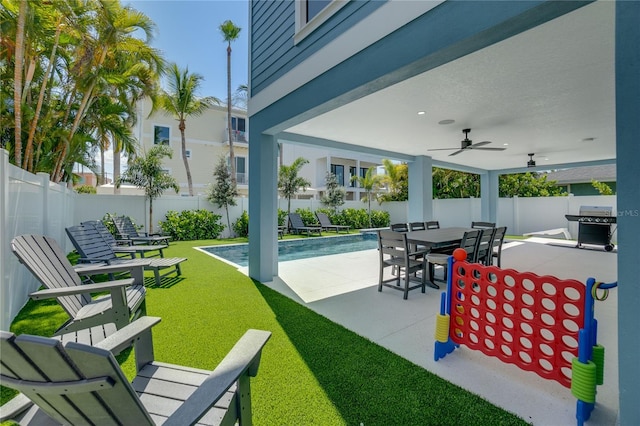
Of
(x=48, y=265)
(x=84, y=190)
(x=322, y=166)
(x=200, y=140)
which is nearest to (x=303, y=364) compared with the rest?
(x=48, y=265)

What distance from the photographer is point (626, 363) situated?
1.78 meters

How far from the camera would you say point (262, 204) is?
557cm

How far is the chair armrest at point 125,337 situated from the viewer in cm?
163

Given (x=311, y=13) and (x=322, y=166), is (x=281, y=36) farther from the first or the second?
(x=322, y=166)

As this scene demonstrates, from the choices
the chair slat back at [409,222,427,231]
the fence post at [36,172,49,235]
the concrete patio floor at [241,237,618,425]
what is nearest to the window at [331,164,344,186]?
the concrete patio floor at [241,237,618,425]

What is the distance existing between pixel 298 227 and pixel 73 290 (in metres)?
11.3

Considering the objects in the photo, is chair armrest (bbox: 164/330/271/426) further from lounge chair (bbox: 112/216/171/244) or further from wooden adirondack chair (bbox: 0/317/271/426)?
lounge chair (bbox: 112/216/171/244)

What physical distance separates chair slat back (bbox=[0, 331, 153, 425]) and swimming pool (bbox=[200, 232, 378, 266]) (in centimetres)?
654

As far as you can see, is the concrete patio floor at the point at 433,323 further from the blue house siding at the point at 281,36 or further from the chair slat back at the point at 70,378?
the blue house siding at the point at 281,36

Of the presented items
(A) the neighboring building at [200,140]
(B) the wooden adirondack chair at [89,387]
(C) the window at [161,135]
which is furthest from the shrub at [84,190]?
(B) the wooden adirondack chair at [89,387]

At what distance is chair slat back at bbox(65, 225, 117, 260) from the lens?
4.90m

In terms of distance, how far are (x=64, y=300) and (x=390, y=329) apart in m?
3.41

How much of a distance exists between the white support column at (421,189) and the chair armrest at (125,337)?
9.11 m

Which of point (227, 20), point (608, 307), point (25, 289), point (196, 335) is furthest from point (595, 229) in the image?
point (227, 20)
